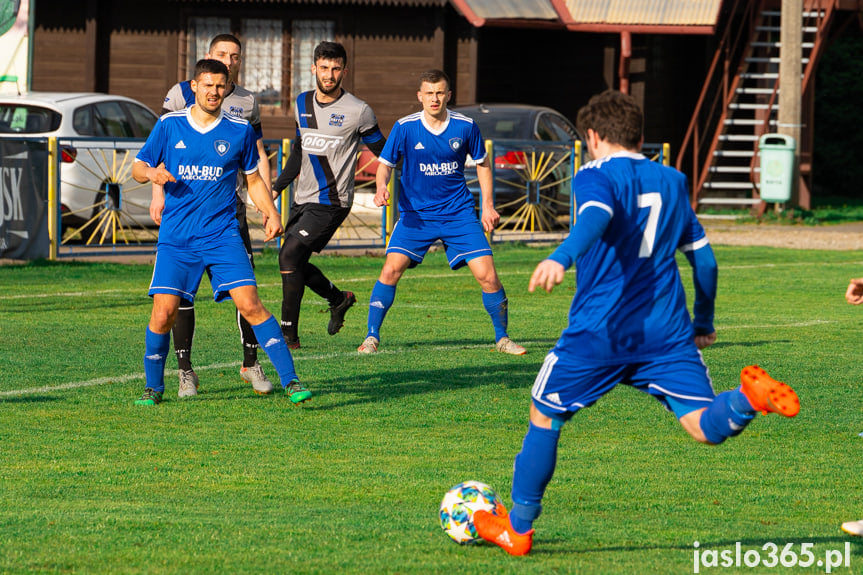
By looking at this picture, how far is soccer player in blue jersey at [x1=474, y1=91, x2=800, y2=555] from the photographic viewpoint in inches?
195

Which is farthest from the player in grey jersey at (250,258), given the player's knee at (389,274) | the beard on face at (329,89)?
the player's knee at (389,274)

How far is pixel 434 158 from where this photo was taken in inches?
402

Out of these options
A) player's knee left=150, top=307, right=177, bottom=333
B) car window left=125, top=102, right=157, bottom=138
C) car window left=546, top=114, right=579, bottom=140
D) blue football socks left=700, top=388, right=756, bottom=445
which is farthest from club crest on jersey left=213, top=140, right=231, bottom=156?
car window left=546, top=114, right=579, bottom=140

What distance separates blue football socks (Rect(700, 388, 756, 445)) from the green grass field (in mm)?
479

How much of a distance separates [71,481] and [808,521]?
3.29 m

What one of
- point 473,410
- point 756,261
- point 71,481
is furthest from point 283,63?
point 71,481

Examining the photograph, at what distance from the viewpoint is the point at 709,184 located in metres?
26.4

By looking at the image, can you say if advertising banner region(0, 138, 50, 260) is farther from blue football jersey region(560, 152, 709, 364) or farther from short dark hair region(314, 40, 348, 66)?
blue football jersey region(560, 152, 709, 364)

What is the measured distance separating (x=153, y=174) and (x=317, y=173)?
293cm

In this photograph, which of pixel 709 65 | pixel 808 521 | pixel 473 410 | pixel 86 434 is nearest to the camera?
pixel 808 521

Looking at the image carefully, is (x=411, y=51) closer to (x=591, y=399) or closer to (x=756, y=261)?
(x=756, y=261)

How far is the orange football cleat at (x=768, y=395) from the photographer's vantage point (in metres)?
4.60

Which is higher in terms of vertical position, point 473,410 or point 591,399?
point 591,399

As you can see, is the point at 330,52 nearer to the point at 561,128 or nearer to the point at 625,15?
the point at 561,128
